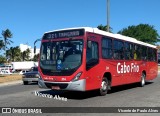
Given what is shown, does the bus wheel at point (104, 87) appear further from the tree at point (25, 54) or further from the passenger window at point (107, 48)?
the tree at point (25, 54)

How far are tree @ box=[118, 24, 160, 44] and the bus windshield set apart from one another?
81.0 metres

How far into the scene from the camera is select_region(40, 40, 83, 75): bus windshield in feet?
46.3

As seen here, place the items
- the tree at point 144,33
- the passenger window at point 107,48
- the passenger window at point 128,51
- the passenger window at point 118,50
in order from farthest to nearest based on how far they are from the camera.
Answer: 1. the tree at point 144,33
2. the passenger window at point 128,51
3. the passenger window at point 118,50
4. the passenger window at point 107,48

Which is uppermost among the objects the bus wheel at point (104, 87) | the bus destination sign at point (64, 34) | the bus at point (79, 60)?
the bus destination sign at point (64, 34)

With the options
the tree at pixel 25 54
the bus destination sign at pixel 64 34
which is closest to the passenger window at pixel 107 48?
the bus destination sign at pixel 64 34

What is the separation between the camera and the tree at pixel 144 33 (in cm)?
9450

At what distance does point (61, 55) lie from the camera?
14.5 meters

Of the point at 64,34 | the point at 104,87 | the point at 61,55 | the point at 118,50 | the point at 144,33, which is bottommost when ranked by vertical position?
the point at 104,87

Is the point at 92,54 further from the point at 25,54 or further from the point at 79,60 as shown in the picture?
the point at 25,54

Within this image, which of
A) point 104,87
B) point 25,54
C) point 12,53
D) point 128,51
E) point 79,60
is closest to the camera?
point 79,60

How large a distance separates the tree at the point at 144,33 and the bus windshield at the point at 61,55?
3188 inches

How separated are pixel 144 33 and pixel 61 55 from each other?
83.4m

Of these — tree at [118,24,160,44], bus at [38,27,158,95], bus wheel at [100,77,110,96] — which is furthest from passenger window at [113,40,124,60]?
tree at [118,24,160,44]

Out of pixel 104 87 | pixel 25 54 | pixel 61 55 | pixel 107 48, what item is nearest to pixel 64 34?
pixel 61 55
